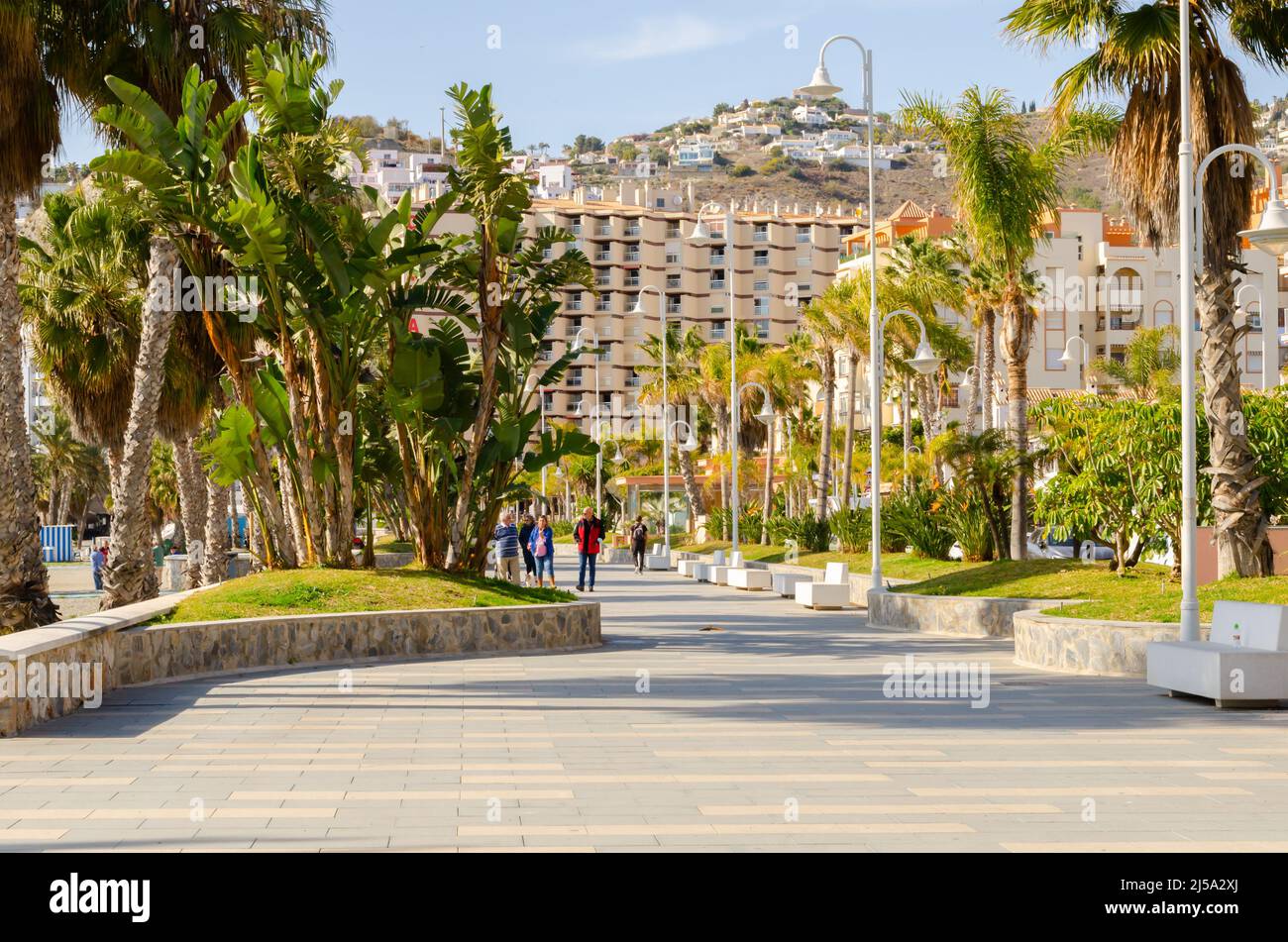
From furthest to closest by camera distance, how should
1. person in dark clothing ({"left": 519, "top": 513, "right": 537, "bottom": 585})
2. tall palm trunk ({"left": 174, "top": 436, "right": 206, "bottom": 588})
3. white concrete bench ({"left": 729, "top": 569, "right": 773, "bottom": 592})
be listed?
1. white concrete bench ({"left": 729, "top": 569, "right": 773, "bottom": 592})
2. person in dark clothing ({"left": 519, "top": 513, "right": 537, "bottom": 585})
3. tall palm trunk ({"left": 174, "top": 436, "right": 206, "bottom": 588})

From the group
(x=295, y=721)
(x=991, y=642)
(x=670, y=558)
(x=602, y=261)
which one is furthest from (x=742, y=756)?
(x=602, y=261)

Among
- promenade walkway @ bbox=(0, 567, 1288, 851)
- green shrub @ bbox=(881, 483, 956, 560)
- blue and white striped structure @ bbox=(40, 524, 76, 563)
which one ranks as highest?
green shrub @ bbox=(881, 483, 956, 560)

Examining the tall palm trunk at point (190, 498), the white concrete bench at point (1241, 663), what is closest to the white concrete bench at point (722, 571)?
the tall palm trunk at point (190, 498)

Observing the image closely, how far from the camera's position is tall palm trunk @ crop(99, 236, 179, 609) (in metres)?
23.2

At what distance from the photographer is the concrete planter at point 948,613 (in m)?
23.1

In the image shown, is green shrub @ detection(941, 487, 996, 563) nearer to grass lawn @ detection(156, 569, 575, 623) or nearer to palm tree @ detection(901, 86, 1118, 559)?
palm tree @ detection(901, 86, 1118, 559)

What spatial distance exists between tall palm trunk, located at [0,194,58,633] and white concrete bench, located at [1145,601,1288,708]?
1375 centimetres

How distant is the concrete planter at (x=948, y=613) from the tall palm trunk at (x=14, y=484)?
13655mm

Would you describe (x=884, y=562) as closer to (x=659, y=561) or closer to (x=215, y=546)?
(x=215, y=546)

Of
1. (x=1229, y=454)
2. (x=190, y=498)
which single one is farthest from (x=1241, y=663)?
(x=190, y=498)

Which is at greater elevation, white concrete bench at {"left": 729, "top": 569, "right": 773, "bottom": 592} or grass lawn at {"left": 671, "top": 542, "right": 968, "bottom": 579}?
grass lawn at {"left": 671, "top": 542, "right": 968, "bottom": 579}

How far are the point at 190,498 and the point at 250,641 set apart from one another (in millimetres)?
15699

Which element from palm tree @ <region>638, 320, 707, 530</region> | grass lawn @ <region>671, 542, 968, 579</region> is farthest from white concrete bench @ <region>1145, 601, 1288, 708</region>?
palm tree @ <region>638, 320, 707, 530</region>
